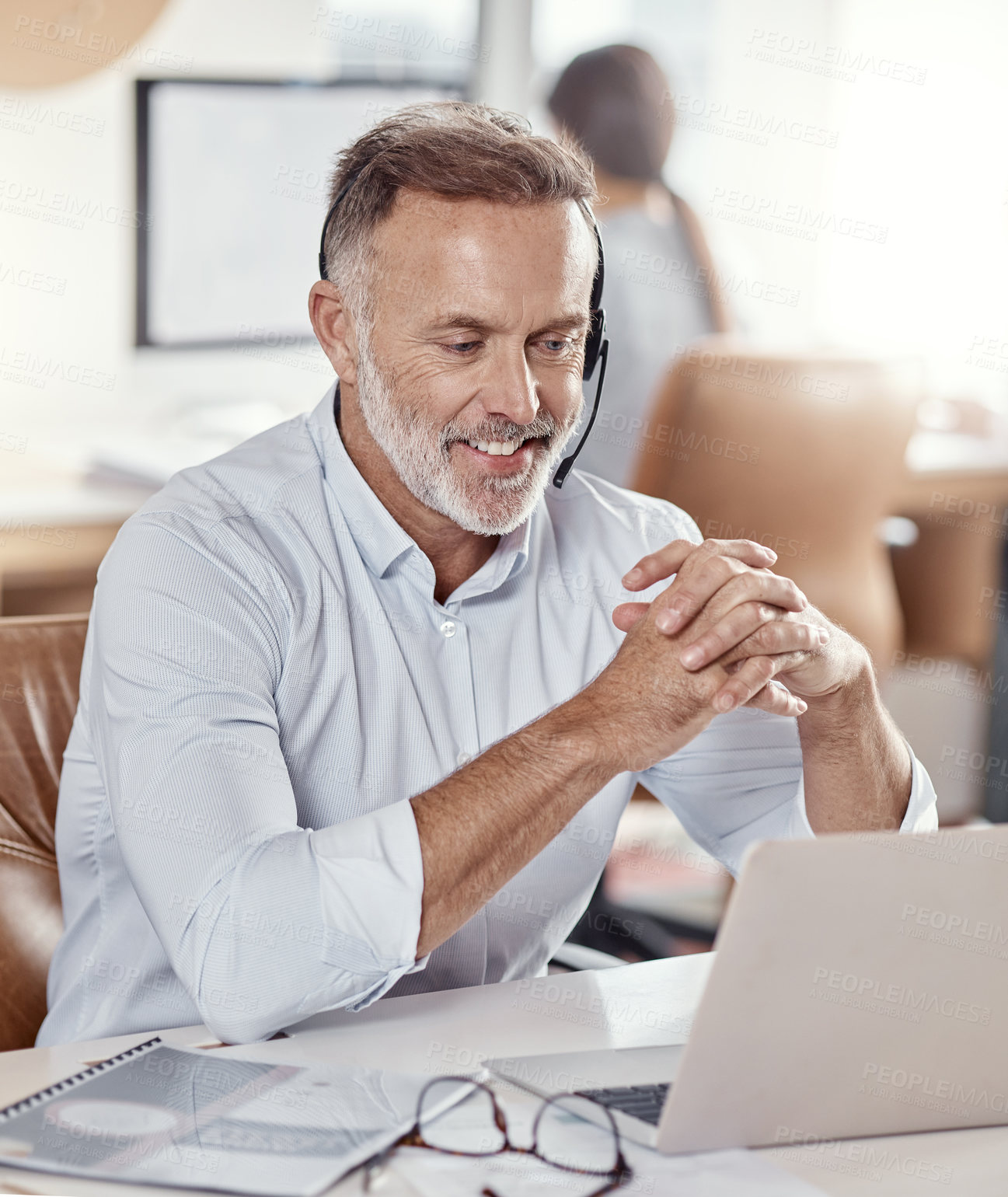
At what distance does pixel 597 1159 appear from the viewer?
0.80m

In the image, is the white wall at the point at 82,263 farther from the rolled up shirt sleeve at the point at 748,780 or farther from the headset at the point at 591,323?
the rolled up shirt sleeve at the point at 748,780

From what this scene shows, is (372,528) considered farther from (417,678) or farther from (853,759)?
(853,759)

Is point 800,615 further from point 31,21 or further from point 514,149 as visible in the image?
point 31,21

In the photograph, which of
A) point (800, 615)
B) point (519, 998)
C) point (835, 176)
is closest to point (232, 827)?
point (519, 998)

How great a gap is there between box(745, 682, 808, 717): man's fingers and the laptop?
41 centimetres

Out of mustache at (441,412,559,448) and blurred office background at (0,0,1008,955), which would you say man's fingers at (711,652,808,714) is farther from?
blurred office background at (0,0,1008,955)

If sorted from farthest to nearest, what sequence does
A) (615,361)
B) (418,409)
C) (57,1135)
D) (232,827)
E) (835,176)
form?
1. (835,176)
2. (615,361)
3. (418,409)
4. (232,827)
5. (57,1135)

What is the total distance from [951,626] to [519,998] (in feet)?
7.55

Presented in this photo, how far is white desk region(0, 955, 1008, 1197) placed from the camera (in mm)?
798

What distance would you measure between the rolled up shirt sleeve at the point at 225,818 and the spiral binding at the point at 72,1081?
56mm

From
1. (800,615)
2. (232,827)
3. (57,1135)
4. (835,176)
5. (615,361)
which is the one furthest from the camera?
(835,176)

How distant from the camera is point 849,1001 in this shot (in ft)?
2.57

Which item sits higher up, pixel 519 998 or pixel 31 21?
pixel 31 21

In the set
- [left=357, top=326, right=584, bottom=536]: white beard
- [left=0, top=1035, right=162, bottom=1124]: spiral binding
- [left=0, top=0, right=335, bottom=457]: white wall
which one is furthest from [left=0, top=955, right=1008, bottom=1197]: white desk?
[left=0, top=0, right=335, bottom=457]: white wall
